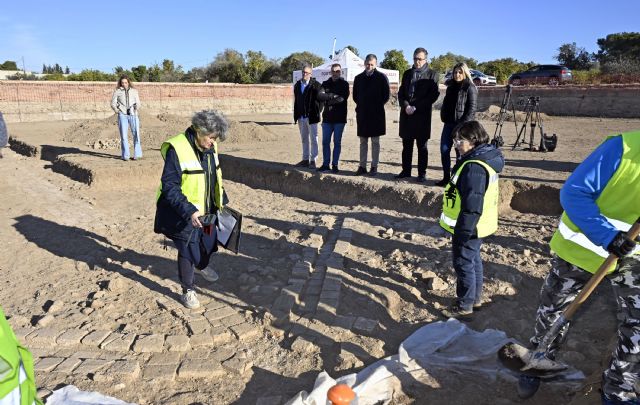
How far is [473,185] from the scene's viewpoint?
11.1ft

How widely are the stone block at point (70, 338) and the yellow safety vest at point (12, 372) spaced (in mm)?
2190

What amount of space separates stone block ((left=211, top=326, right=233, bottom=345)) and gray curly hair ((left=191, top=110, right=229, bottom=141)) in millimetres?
1468

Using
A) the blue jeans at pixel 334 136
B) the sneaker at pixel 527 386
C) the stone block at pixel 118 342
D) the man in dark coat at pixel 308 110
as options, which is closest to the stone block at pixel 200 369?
the stone block at pixel 118 342

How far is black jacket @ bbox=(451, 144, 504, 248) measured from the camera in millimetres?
3393

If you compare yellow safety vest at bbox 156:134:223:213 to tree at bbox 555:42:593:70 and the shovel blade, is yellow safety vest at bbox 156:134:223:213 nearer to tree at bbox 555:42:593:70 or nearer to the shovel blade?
the shovel blade

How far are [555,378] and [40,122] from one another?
20.1 metres

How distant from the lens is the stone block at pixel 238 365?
330cm

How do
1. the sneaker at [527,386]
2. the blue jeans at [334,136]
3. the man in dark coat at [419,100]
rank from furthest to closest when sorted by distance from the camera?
the blue jeans at [334,136] < the man in dark coat at [419,100] < the sneaker at [527,386]

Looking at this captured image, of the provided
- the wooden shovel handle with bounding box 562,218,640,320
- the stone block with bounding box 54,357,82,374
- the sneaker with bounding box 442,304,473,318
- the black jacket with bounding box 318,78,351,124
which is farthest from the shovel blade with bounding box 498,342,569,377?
the black jacket with bounding box 318,78,351,124

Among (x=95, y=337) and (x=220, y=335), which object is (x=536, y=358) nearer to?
(x=220, y=335)

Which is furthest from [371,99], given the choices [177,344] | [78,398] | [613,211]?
[78,398]

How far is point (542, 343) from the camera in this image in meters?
2.71

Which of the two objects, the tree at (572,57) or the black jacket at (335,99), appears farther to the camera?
the tree at (572,57)

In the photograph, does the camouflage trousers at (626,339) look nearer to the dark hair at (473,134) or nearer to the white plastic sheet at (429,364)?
the white plastic sheet at (429,364)
